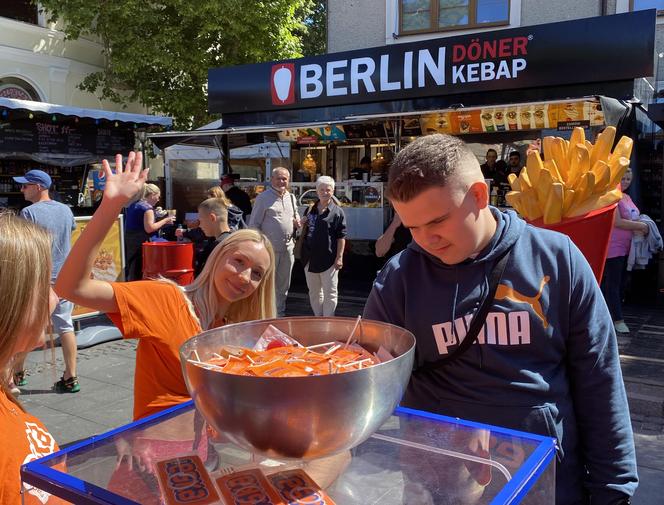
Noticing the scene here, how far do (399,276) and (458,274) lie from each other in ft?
0.59

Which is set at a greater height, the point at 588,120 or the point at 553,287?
the point at 588,120

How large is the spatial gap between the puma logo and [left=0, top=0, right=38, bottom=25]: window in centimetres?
1999

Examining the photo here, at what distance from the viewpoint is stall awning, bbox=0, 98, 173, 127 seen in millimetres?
8523

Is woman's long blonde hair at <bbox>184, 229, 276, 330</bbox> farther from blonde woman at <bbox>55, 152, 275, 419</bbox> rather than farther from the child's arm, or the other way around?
the child's arm

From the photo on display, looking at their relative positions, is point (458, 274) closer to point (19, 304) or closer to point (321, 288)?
point (19, 304)

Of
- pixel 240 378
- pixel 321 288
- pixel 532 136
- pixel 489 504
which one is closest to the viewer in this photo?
pixel 240 378

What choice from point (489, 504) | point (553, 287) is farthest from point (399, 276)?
point (489, 504)

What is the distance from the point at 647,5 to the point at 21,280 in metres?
11.3

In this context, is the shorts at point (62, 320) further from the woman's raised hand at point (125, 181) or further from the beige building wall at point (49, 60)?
the beige building wall at point (49, 60)

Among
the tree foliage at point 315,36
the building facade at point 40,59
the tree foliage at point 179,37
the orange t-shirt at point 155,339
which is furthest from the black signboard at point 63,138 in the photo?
the tree foliage at point 315,36

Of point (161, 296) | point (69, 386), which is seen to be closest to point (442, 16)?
point (69, 386)

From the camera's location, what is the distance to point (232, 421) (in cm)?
95

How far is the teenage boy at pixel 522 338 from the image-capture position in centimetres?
152

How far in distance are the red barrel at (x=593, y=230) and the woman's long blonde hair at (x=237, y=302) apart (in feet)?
3.86
